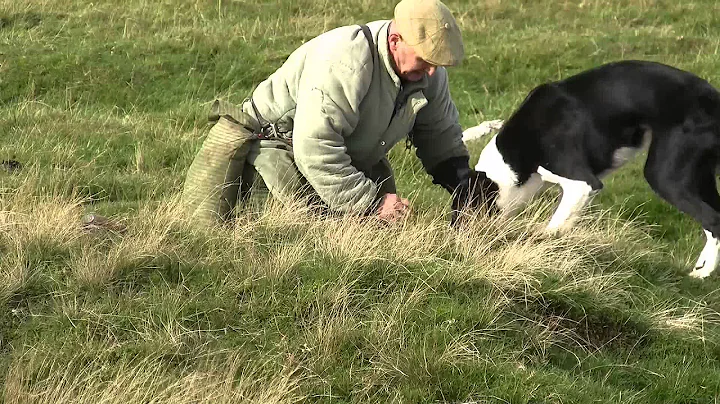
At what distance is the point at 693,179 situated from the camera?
597 cm

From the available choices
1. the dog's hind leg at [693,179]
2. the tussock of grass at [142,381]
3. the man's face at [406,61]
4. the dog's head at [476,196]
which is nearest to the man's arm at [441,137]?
the dog's head at [476,196]

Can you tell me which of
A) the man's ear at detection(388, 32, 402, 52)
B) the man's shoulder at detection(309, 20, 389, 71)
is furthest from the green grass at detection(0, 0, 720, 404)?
the man's ear at detection(388, 32, 402, 52)

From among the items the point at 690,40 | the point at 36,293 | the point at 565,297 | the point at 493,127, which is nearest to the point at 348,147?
the point at 565,297

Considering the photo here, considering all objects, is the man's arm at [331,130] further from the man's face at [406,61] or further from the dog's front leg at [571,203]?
the dog's front leg at [571,203]

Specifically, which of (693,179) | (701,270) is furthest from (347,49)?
(701,270)

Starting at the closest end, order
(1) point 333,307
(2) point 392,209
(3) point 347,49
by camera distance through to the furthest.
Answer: (1) point 333,307, (3) point 347,49, (2) point 392,209

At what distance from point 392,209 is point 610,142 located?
2.03 m

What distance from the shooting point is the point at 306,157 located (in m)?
4.88

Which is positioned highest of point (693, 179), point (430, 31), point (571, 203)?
point (430, 31)

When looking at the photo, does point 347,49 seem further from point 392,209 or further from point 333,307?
point 333,307

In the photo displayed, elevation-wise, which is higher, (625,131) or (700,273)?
(625,131)

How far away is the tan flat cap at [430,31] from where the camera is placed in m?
4.64

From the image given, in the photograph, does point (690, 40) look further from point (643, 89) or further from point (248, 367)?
point (248, 367)

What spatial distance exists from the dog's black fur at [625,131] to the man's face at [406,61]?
112 centimetres
